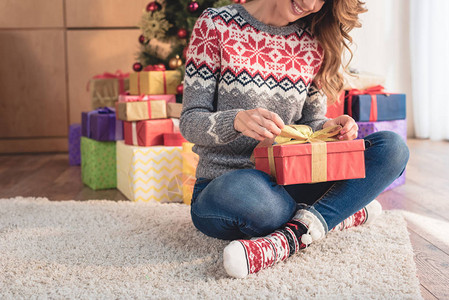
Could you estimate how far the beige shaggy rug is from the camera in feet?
2.96

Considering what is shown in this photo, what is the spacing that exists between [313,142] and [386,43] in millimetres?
2662

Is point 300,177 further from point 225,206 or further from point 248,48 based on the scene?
point 248,48

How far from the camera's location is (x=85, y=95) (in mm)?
2973

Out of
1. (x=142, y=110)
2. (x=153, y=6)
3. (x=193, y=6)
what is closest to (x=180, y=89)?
(x=142, y=110)

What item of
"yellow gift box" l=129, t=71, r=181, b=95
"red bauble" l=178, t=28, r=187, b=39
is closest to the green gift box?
"yellow gift box" l=129, t=71, r=181, b=95

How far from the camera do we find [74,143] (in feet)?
8.31

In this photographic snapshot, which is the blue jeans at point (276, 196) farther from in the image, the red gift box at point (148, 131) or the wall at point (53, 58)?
the wall at point (53, 58)

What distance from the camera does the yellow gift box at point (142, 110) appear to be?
69.4 inches

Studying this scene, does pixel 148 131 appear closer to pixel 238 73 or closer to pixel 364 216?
pixel 238 73

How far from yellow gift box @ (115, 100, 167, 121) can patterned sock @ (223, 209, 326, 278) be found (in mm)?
879

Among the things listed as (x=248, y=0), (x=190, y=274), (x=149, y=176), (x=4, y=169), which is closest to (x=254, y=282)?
(x=190, y=274)

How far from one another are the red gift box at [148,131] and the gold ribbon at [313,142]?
0.81 metres

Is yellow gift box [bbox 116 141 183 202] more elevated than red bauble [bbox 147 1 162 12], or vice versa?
red bauble [bbox 147 1 162 12]

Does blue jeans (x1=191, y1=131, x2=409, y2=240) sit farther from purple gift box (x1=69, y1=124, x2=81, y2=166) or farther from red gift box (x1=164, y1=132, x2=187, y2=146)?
purple gift box (x1=69, y1=124, x2=81, y2=166)
